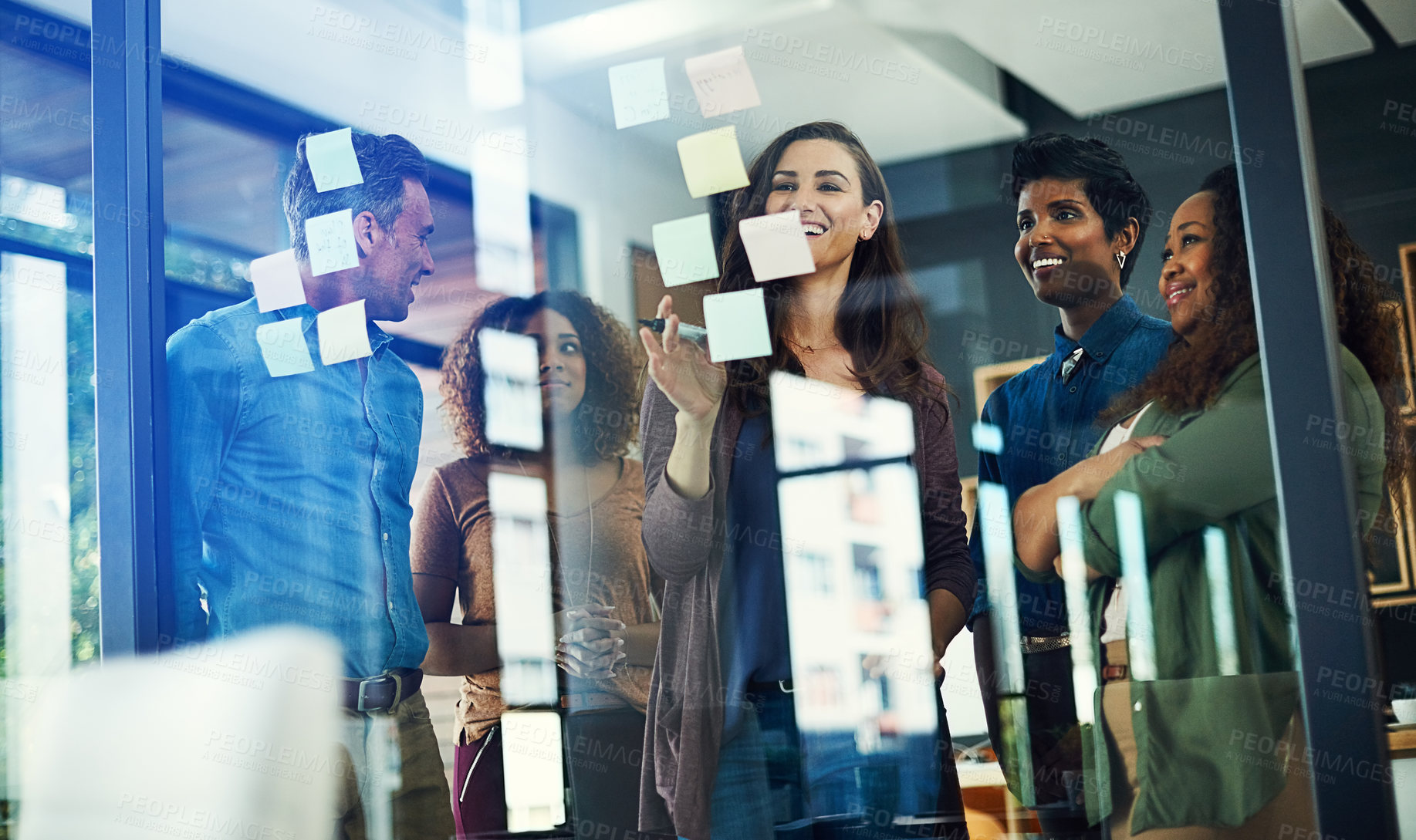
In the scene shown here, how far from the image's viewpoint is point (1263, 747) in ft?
5.56

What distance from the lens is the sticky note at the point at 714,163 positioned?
216 centimetres

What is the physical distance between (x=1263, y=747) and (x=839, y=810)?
2.28 ft

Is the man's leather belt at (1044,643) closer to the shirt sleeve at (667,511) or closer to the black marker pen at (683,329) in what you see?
the shirt sleeve at (667,511)

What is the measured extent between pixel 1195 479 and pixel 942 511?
16.0 inches

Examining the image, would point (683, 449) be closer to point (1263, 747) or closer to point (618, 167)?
point (618, 167)

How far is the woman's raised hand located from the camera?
7.02 feet

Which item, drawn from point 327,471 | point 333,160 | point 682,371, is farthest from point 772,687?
point 333,160

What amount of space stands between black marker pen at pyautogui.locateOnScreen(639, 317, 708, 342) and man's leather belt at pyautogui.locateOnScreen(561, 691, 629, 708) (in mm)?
707

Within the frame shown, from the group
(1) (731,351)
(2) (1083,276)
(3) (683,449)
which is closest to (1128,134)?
(2) (1083,276)

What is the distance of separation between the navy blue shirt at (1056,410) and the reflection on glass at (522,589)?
2.81ft

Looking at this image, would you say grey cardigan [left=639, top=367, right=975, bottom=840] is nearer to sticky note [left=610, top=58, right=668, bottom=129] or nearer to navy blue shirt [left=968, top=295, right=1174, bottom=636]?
navy blue shirt [left=968, top=295, right=1174, bottom=636]

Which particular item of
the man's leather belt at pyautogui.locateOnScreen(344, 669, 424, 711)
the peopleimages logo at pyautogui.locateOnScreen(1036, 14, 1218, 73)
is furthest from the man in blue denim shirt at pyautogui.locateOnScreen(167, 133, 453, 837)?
the peopleimages logo at pyautogui.locateOnScreen(1036, 14, 1218, 73)

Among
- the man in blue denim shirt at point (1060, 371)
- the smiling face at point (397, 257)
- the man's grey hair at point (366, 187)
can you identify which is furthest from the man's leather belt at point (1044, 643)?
the man's grey hair at point (366, 187)

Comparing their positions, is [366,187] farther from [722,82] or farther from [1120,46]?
[1120,46]
